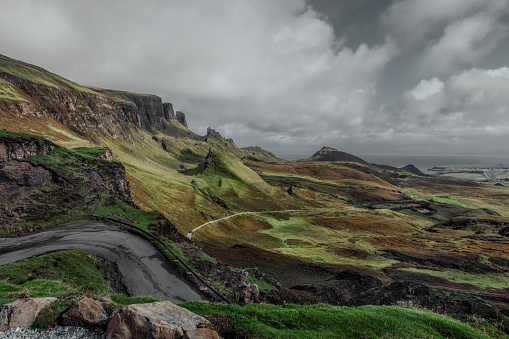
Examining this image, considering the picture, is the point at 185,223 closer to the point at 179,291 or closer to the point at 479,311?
the point at 179,291

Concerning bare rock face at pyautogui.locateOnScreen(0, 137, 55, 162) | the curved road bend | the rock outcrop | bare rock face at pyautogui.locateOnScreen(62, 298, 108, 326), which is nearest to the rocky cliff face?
bare rock face at pyautogui.locateOnScreen(0, 137, 55, 162)

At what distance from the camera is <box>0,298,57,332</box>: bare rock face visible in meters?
9.73

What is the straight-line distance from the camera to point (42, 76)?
13800 cm

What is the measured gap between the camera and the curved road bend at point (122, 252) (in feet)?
78.0

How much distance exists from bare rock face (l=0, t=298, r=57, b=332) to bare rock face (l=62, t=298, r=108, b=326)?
1338 mm

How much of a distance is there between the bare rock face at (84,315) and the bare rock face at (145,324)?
107 cm

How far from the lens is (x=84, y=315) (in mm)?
10500

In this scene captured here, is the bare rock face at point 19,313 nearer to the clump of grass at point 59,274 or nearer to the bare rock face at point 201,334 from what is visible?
the clump of grass at point 59,274

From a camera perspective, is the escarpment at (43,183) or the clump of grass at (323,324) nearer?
the clump of grass at (323,324)

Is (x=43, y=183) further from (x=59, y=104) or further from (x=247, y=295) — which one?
(x=59, y=104)

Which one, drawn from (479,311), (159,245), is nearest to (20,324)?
(159,245)

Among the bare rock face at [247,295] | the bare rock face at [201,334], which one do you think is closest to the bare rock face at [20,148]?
the bare rock face at [247,295]

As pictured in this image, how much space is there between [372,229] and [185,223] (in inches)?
→ 2767

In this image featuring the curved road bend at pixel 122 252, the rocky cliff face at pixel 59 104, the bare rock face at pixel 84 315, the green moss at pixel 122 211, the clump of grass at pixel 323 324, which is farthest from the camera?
the rocky cliff face at pixel 59 104
